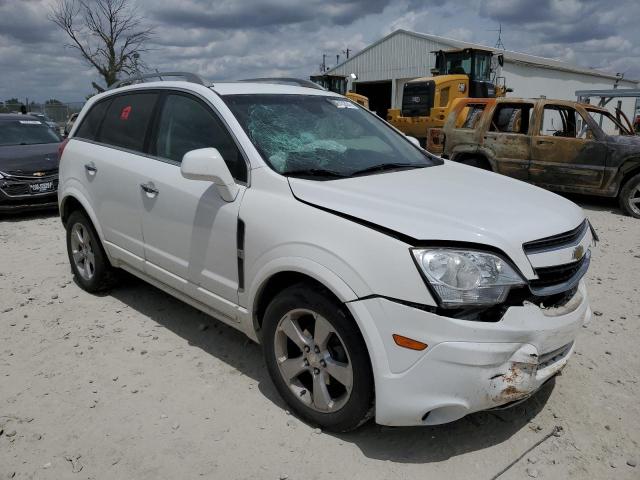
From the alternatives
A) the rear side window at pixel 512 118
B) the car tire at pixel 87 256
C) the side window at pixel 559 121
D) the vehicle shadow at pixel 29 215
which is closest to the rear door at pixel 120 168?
the car tire at pixel 87 256

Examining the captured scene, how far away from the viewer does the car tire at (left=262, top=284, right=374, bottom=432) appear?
2500 millimetres

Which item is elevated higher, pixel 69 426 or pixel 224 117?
pixel 224 117

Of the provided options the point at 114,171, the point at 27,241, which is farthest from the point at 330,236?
the point at 27,241

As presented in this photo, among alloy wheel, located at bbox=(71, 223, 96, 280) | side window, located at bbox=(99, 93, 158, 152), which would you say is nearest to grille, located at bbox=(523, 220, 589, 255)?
side window, located at bbox=(99, 93, 158, 152)

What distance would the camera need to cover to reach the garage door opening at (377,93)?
116ft

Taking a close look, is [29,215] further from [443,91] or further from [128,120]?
[443,91]

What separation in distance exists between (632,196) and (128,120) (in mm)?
7520

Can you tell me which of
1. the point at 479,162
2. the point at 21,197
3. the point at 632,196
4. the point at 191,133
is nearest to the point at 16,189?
the point at 21,197

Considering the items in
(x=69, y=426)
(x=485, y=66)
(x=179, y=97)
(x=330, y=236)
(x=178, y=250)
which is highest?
(x=485, y=66)

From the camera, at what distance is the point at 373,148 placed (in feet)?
11.9

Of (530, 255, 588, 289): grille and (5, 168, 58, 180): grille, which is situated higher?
(530, 255, 588, 289): grille

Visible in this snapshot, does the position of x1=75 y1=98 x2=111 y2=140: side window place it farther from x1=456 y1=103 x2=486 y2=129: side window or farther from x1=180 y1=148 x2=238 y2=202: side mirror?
x1=456 y1=103 x2=486 y2=129: side window

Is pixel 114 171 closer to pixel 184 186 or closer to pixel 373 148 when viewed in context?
pixel 184 186

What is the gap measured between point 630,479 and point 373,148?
2.35m
